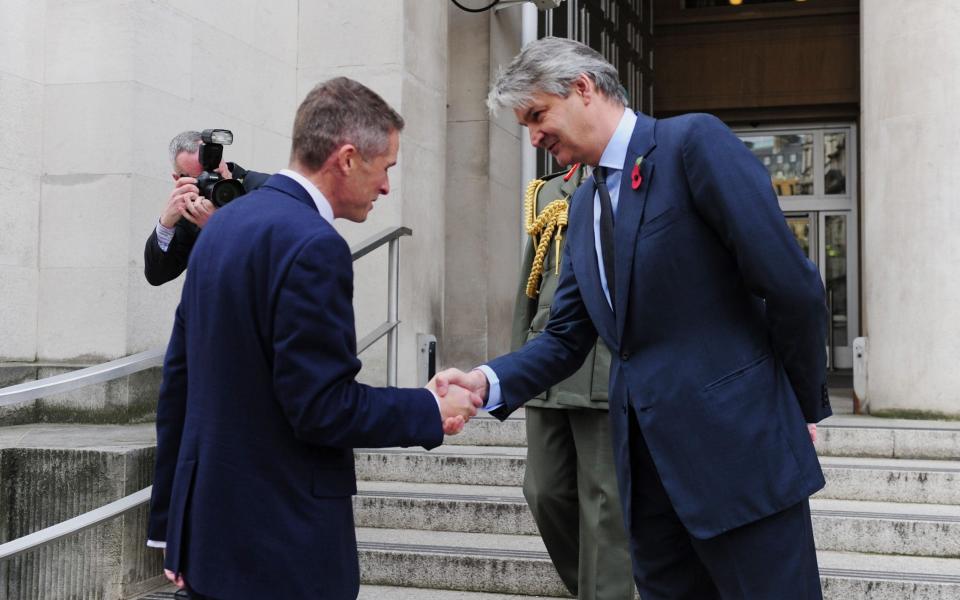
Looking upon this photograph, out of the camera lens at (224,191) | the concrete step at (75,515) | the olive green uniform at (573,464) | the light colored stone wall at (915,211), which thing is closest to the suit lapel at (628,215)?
the olive green uniform at (573,464)

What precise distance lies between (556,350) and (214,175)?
65.3 inches

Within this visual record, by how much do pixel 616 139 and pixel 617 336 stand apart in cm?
49

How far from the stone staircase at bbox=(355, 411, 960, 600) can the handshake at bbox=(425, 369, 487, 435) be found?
2.17 meters

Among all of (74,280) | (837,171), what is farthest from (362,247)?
(837,171)

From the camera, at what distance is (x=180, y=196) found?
4078 mm

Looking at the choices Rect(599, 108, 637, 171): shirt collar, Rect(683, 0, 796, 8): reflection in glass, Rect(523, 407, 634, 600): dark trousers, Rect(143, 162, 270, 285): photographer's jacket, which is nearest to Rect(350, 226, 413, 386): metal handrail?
Rect(143, 162, 270, 285): photographer's jacket

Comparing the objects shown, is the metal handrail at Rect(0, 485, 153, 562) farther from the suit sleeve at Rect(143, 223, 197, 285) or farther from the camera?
the camera

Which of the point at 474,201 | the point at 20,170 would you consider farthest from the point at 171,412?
the point at 474,201

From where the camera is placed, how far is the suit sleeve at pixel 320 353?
204cm

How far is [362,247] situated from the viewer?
19.9 ft

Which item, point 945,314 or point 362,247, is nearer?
point 362,247

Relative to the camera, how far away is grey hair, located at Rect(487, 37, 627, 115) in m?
2.81

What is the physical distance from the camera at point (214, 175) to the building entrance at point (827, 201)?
39.8ft

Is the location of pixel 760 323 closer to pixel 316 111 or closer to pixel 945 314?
pixel 316 111
